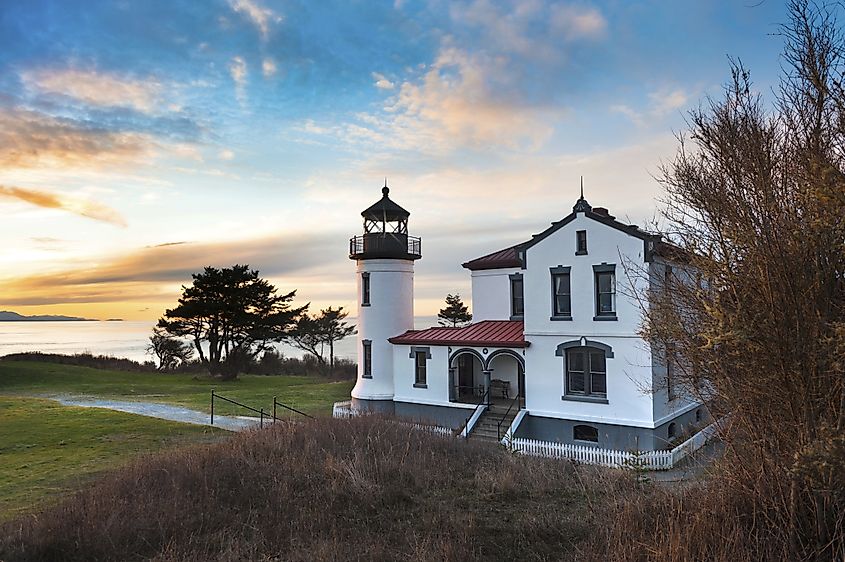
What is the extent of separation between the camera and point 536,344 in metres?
18.1

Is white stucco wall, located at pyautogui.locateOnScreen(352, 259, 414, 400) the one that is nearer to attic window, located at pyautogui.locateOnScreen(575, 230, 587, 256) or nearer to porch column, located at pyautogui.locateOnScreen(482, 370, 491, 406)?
porch column, located at pyautogui.locateOnScreen(482, 370, 491, 406)

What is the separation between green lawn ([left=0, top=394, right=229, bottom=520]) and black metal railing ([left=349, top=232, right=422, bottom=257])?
8643 millimetres

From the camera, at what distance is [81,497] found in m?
8.55

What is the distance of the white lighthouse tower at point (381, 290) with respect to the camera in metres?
22.3

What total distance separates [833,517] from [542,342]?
12.7 m

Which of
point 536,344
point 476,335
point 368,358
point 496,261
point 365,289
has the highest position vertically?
point 496,261

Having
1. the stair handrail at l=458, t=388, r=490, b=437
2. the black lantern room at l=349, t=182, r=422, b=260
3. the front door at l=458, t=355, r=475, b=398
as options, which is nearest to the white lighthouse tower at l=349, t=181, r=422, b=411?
the black lantern room at l=349, t=182, r=422, b=260

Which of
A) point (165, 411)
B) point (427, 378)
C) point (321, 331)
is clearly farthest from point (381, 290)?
point (321, 331)

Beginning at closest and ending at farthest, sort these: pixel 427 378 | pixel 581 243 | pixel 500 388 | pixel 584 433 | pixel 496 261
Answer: pixel 581 243, pixel 584 433, pixel 427 378, pixel 500 388, pixel 496 261

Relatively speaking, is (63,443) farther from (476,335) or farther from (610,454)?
(610,454)

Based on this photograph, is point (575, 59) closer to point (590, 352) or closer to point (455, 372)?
point (590, 352)

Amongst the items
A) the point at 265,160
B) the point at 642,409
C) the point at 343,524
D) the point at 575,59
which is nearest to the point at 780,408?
the point at 343,524

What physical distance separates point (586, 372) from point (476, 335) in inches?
172

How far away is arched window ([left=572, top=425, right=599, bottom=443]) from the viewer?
673 inches
